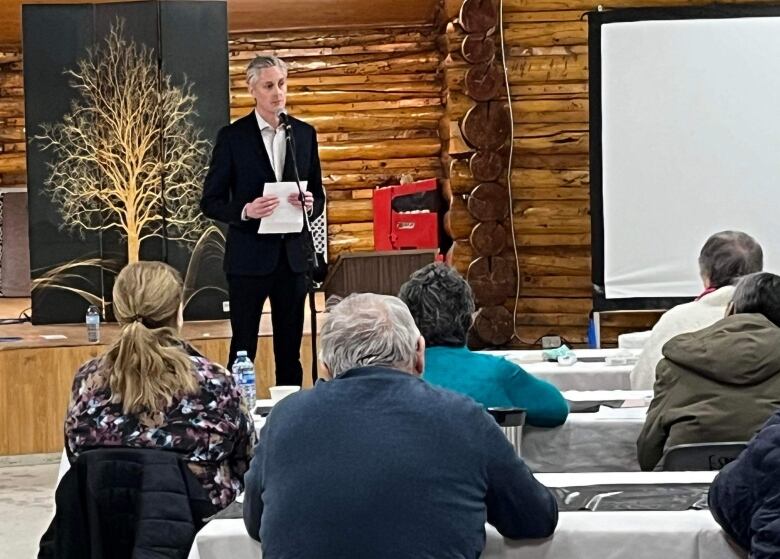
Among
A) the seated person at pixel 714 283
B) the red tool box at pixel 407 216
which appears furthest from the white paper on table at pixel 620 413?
the red tool box at pixel 407 216

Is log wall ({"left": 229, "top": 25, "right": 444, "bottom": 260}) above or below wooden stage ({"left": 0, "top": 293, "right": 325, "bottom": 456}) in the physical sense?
above

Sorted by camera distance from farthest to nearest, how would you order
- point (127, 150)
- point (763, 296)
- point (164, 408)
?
point (127, 150) < point (763, 296) < point (164, 408)

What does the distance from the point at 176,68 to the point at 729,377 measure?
5.30 meters

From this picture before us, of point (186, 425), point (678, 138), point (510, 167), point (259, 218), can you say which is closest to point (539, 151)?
point (510, 167)

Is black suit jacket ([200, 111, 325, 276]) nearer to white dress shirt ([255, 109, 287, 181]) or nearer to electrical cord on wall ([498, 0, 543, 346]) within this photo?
white dress shirt ([255, 109, 287, 181])

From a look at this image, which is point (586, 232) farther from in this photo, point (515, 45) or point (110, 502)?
point (110, 502)

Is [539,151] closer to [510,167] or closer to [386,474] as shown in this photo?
[510,167]

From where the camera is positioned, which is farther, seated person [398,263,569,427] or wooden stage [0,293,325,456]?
wooden stage [0,293,325,456]

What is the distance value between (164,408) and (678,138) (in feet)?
19.4

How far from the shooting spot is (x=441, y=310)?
388 centimetres

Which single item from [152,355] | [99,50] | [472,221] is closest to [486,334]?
[472,221]

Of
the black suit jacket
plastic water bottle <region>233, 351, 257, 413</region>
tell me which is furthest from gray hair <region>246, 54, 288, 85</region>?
plastic water bottle <region>233, 351, 257, 413</region>

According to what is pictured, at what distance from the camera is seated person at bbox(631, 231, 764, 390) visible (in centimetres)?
476

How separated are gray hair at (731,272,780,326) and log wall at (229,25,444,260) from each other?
8929 millimetres
